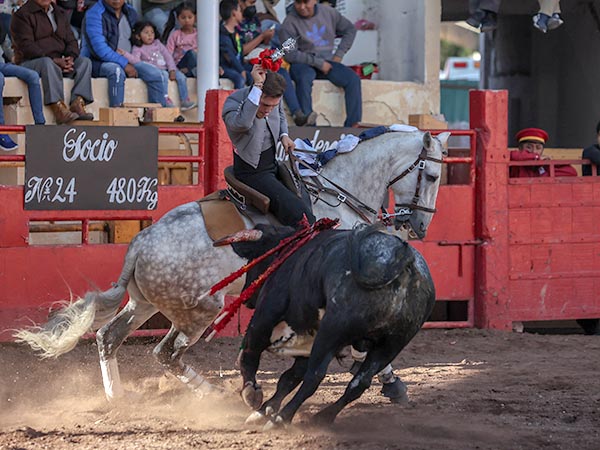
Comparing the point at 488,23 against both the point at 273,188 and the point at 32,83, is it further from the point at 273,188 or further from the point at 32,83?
the point at 273,188

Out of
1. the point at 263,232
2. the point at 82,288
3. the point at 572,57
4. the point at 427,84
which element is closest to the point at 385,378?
the point at 263,232

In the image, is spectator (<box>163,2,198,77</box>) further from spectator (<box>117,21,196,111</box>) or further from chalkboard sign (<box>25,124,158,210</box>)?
chalkboard sign (<box>25,124,158,210</box>)

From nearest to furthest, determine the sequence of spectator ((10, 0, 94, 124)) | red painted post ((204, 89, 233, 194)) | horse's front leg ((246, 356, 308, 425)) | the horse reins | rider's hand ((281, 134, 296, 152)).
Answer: horse's front leg ((246, 356, 308, 425)) → rider's hand ((281, 134, 296, 152)) → the horse reins → red painted post ((204, 89, 233, 194)) → spectator ((10, 0, 94, 124))

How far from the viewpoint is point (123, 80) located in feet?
37.4

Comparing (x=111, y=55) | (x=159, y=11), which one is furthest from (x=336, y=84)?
(x=111, y=55)

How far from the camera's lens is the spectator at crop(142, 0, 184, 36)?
12828 millimetres

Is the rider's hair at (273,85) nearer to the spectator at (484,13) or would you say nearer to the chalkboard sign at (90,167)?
the chalkboard sign at (90,167)

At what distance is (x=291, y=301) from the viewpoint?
5.73 metres

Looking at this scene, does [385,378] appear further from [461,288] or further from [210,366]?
[461,288]

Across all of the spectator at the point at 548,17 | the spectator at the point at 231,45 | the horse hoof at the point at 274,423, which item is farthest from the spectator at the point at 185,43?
the horse hoof at the point at 274,423

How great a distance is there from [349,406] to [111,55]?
6.03 m

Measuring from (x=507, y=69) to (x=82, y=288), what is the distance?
10.4m

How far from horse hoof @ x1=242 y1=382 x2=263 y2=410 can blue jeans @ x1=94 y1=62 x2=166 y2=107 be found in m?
5.77

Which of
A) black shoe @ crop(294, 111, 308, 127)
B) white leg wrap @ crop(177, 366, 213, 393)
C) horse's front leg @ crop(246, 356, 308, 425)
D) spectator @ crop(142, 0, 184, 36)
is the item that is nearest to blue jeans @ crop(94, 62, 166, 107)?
spectator @ crop(142, 0, 184, 36)
